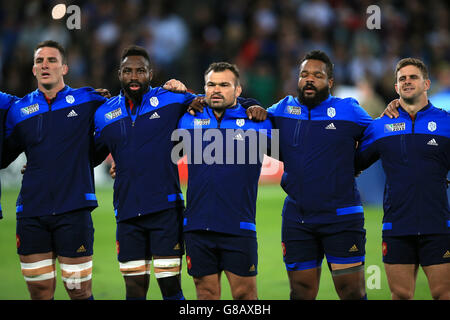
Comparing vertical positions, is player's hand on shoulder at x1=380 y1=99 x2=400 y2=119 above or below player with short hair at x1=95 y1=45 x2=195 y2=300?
above

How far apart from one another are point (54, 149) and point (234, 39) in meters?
11.0

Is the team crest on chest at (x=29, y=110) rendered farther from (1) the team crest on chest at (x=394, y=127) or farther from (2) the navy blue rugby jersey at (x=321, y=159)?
(1) the team crest on chest at (x=394, y=127)

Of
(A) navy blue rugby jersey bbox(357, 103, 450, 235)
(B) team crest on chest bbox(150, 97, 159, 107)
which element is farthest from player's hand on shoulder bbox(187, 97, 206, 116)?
(A) navy blue rugby jersey bbox(357, 103, 450, 235)

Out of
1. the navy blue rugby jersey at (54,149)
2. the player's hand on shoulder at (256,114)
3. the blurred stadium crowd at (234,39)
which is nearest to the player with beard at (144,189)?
the player's hand on shoulder at (256,114)

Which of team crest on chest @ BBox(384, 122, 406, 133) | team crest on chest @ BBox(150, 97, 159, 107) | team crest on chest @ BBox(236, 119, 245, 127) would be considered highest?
team crest on chest @ BBox(150, 97, 159, 107)

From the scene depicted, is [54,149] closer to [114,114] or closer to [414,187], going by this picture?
[114,114]

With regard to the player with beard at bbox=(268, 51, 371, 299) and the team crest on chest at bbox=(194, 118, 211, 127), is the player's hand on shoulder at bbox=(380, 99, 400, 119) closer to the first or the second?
the player with beard at bbox=(268, 51, 371, 299)

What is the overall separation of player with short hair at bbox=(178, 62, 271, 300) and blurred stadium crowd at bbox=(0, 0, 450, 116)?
9412 millimetres

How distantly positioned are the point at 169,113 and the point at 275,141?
95 cm

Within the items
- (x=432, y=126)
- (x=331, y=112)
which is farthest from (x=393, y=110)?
(x=331, y=112)

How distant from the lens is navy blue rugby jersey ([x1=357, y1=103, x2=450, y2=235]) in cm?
551

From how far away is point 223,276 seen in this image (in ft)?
27.5
